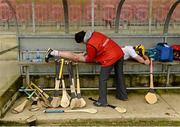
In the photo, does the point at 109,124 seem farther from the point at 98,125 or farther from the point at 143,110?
the point at 143,110

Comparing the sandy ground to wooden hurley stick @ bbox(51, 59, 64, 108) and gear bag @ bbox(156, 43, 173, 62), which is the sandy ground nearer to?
wooden hurley stick @ bbox(51, 59, 64, 108)

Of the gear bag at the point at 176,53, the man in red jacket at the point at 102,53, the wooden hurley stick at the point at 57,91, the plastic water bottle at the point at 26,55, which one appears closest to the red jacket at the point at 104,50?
the man in red jacket at the point at 102,53

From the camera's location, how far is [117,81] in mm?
6012

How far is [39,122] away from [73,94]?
3.17ft

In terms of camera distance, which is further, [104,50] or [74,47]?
[74,47]

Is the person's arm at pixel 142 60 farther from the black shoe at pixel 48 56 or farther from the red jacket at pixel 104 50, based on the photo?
the black shoe at pixel 48 56

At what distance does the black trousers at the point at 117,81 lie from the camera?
18.4 ft

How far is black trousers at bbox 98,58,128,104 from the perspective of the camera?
5.61m

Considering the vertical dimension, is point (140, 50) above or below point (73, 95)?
above

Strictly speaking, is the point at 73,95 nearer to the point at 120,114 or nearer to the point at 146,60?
the point at 120,114

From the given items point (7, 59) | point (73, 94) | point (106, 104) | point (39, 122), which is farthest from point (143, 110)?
point (7, 59)

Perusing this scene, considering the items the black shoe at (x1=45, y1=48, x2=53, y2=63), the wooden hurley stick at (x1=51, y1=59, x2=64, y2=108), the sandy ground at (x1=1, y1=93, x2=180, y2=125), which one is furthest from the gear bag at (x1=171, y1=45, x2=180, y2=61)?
the black shoe at (x1=45, y1=48, x2=53, y2=63)

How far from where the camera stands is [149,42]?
683 centimetres

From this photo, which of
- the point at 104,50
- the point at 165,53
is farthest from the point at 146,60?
the point at 104,50
